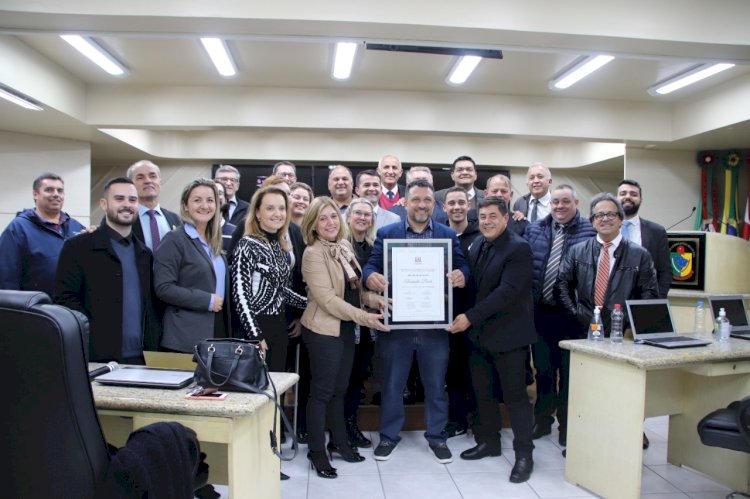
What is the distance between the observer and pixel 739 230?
7715 millimetres

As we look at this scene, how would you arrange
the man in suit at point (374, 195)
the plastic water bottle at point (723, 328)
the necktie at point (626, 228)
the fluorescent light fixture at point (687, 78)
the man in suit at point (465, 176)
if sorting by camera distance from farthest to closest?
1. the fluorescent light fixture at point (687, 78)
2. the man in suit at point (465, 176)
3. the man in suit at point (374, 195)
4. the necktie at point (626, 228)
5. the plastic water bottle at point (723, 328)

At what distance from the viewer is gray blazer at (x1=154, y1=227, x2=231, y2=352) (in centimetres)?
283

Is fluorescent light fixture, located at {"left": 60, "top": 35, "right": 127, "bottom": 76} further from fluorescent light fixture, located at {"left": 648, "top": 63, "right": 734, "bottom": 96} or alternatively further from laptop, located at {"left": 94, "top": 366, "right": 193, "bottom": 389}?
fluorescent light fixture, located at {"left": 648, "top": 63, "right": 734, "bottom": 96}

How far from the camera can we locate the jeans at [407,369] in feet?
11.5

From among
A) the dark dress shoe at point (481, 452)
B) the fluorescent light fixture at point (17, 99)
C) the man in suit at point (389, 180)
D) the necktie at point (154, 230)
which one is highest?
the fluorescent light fixture at point (17, 99)

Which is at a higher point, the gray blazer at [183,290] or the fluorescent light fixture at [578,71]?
the fluorescent light fixture at [578,71]

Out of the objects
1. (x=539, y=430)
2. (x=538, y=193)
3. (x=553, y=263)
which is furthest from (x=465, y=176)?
(x=539, y=430)

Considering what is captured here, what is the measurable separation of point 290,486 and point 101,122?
562cm

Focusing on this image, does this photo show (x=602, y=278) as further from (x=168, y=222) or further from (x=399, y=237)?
(x=168, y=222)

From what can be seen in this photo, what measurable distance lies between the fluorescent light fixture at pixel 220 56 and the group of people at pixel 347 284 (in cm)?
204

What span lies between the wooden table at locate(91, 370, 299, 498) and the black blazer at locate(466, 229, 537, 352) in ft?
5.31

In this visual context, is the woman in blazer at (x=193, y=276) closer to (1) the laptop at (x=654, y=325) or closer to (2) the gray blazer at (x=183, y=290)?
(2) the gray blazer at (x=183, y=290)

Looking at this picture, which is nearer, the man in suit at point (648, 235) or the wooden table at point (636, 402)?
the wooden table at point (636, 402)

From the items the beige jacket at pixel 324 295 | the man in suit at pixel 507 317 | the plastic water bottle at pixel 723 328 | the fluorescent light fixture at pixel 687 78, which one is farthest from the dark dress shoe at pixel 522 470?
the fluorescent light fixture at pixel 687 78
